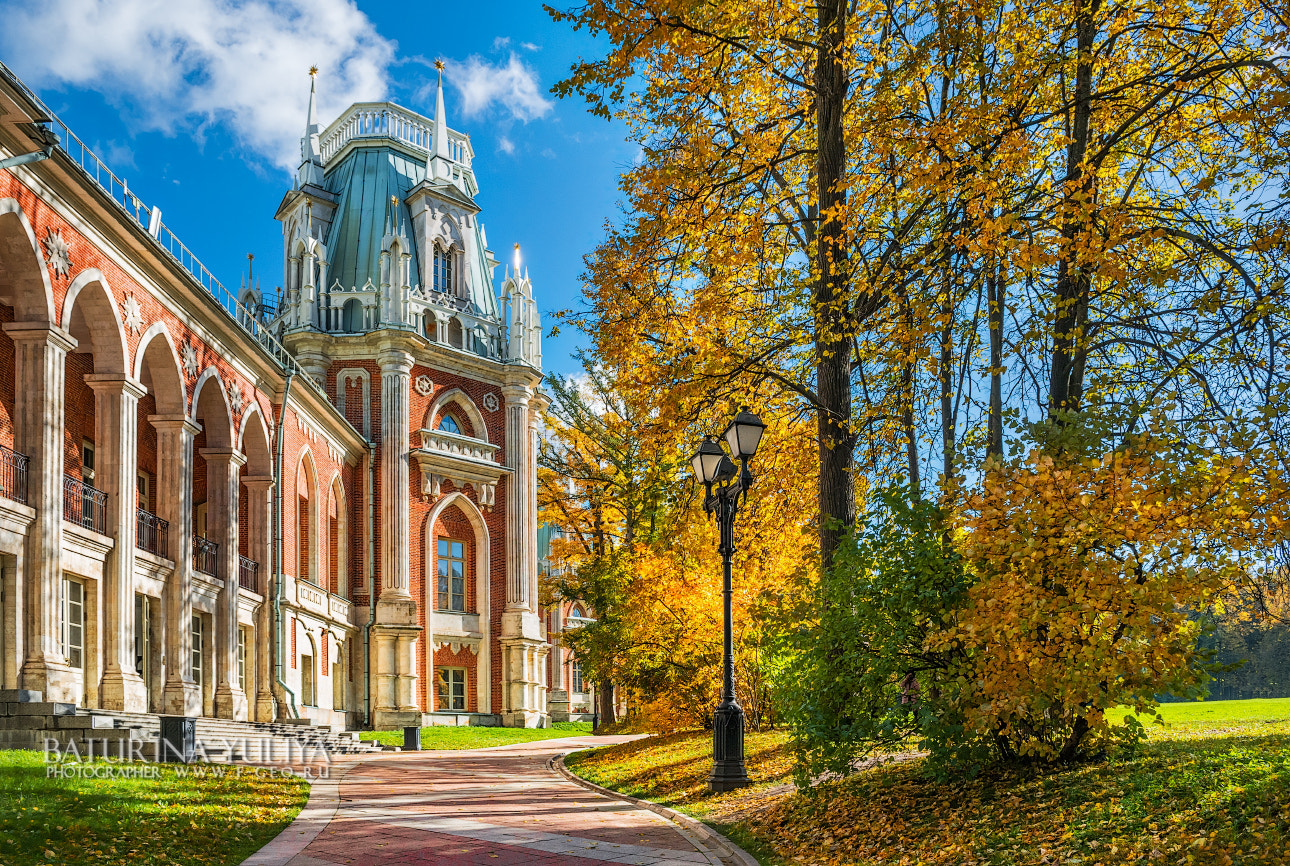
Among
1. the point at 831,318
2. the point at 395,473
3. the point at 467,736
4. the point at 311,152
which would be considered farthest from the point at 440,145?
the point at 831,318

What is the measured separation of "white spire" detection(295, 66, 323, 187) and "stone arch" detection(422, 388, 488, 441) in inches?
402

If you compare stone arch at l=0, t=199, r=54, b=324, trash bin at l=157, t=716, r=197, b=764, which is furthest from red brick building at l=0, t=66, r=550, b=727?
trash bin at l=157, t=716, r=197, b=764

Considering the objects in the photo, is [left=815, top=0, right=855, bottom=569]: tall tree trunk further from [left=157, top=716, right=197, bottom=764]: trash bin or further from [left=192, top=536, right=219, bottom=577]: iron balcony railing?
[left=192, top=536, right=219, bottom=577]: iron balcony railing

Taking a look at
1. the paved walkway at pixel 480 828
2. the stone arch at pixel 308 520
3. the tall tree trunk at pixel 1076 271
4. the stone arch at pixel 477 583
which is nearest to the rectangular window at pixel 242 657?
the stone arch at pixel 308 520

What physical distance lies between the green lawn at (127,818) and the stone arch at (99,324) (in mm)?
8492

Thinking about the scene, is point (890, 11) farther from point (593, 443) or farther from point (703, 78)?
point (593, 443)

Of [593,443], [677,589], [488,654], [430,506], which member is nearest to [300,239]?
[430,506]

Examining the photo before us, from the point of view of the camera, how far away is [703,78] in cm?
1236

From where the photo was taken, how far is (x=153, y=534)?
2202cm

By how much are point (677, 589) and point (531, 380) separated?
81.0 ft

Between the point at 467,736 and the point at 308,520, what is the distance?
8.03 meters

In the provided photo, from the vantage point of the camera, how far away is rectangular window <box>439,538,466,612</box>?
39.2 metres

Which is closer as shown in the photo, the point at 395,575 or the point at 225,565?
the point at 225,565

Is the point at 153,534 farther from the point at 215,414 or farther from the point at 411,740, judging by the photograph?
the point at 411,740
